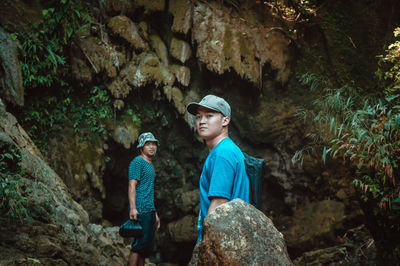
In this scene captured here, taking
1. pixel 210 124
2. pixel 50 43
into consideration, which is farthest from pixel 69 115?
pixel 210 124

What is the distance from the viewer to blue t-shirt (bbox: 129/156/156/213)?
4305 millimetres

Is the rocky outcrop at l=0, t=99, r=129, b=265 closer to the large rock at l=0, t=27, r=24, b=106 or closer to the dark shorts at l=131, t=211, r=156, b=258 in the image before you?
the dark shorts at l=131, t=211, r=156, b=258

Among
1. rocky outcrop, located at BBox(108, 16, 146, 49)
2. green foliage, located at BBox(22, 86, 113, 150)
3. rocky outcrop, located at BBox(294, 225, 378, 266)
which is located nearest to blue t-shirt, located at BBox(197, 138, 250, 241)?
rocky outcrop, located at BBox(294, 225, 378, 266)

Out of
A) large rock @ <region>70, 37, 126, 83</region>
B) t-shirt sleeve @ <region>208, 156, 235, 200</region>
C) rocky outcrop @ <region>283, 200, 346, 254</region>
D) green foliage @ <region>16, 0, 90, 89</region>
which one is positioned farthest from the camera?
large rock @ <region>70, 37, 126, 83</region>

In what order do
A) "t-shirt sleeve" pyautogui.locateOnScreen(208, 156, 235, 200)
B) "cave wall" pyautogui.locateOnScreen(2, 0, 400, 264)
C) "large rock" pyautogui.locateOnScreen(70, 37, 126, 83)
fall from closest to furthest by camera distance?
"t-shirt sleeve" pyautogui.locateOnScreen(208, 156, 235, 200), "large rock" pyautogui.locateOnScreen(70, 37, 126, 83), "cave wall" pyautogui.locateOnScreen(2, 0, 400, 264)

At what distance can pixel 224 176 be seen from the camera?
198cm

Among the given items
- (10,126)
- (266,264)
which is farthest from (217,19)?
(266,264)

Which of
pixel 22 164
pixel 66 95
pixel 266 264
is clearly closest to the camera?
pixel 266 264

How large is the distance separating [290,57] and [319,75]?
789mm

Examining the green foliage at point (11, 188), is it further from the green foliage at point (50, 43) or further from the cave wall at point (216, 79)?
the cave wall at point (216, 79)

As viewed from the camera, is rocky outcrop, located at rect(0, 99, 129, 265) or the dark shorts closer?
rocky outcrop, located at rect(0, 99, 129, 265)

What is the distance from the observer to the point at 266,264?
1559mm

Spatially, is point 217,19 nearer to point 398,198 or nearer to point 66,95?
point 66,95

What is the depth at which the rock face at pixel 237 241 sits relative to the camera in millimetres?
1552
